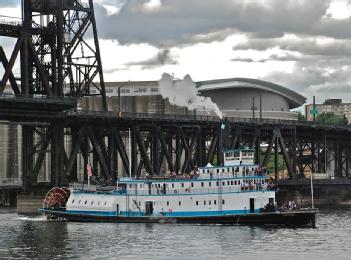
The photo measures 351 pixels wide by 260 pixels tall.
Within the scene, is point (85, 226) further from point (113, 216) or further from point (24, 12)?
point (24, 12)

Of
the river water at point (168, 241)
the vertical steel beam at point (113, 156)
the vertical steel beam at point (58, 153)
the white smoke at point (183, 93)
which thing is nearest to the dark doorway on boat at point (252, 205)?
the river water at point (168, 241)

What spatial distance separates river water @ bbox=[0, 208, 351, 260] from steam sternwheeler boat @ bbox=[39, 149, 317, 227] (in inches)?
97.4

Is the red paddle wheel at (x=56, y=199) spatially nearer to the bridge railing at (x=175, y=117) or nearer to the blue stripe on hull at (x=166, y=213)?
the blue stripe on hull at (x=166, y=213)

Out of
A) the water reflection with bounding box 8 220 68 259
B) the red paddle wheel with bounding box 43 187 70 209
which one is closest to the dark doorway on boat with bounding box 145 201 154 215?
the water reflection with bounding box 8 220 68 259

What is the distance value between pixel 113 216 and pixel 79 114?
27067mm

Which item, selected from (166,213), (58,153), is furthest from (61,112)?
(166,213)

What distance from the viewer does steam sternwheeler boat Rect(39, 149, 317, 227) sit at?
4242 inches

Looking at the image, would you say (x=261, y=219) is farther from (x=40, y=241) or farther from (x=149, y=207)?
(x=40, y=241)

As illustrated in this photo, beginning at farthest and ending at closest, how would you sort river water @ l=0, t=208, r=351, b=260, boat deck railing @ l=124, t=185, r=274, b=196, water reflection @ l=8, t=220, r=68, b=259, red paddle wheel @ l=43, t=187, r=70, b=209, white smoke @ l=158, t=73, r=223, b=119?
white smoke @ l=158, t=73, r=223, b=119
red paddle wheel @ l=43, t=187, r=70, b=209
boat deck railing @ l=124, t=185, r=274, b=196
water reflection @ l=8, t=220, r=68, b=259
river water @ l=0, t=208, r=351, b=260

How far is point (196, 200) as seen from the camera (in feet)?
362

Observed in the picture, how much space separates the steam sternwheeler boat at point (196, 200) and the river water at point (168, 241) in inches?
97.4

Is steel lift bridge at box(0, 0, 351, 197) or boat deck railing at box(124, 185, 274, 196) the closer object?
boat deck railing at box(124, 185, 274, 196)

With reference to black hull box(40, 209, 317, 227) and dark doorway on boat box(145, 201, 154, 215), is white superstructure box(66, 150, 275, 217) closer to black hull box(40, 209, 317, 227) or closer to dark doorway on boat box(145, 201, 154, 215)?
dark doorway on boat box(145, 201, 154, 215)

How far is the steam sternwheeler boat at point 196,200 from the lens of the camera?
10775 cm
